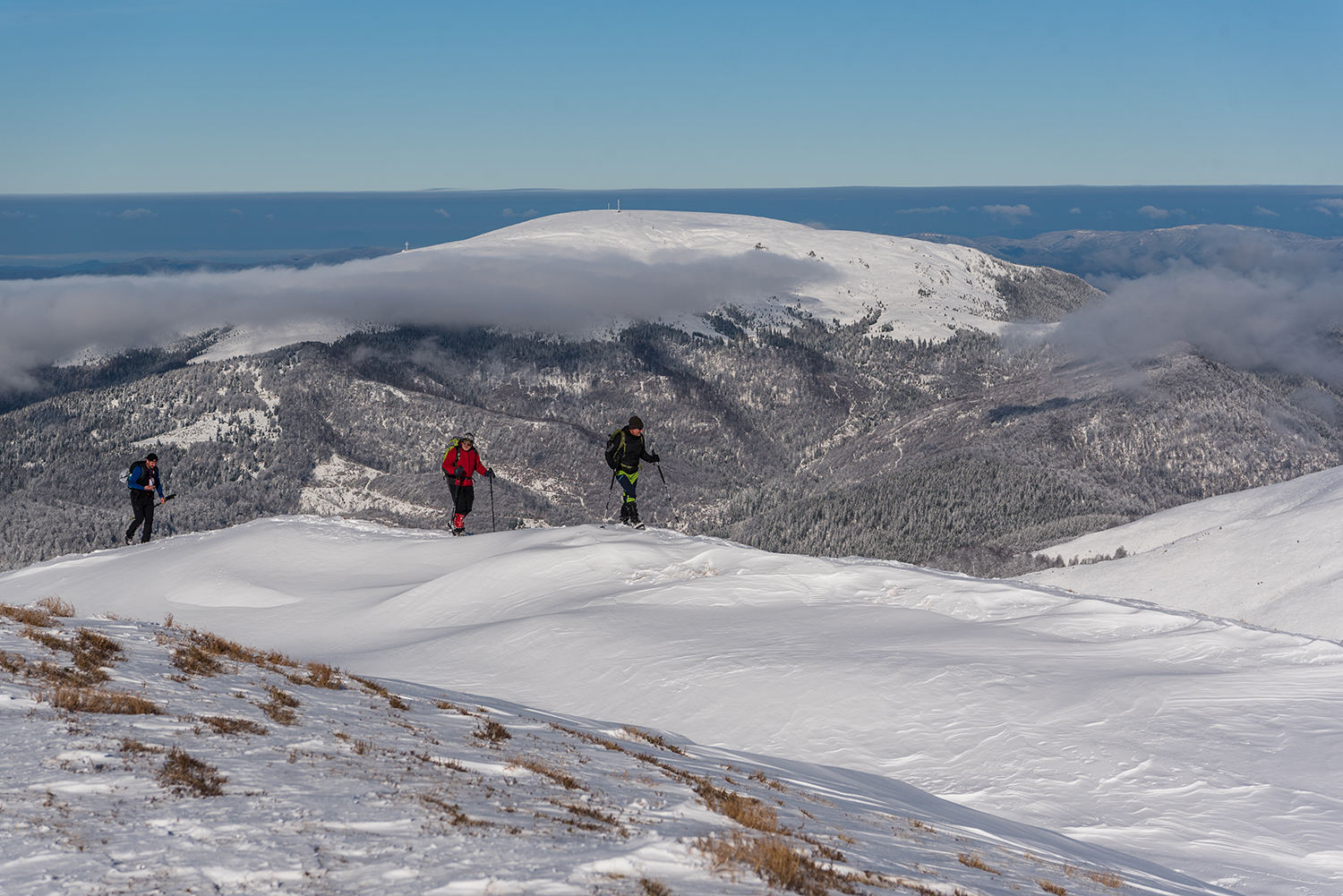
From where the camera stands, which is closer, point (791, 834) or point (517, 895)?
point (517, 895)

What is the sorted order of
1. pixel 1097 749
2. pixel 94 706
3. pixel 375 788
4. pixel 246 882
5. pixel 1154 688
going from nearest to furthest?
pixel 246 882
pixel 375 788
pixel 94 706
pixel 1097 749
pixel 1154 688

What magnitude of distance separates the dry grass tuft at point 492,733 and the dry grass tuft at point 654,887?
4817 millimetres

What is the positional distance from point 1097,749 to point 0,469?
806 ft

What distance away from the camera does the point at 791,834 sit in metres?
7.93

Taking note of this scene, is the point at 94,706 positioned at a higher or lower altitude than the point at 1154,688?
higher

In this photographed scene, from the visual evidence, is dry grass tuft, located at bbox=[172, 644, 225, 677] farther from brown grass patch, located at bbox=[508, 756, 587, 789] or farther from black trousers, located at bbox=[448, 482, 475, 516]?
black trousers, located at bbox=[448, 482, 475, 516]

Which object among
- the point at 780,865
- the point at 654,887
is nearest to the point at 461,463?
the point at 780,865

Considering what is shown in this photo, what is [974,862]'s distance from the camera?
27.6 ft

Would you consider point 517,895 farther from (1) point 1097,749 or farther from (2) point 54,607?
(2) point 54,607

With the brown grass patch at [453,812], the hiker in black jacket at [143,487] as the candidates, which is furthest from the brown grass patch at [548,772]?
the hiker in black jacket at [143,487]

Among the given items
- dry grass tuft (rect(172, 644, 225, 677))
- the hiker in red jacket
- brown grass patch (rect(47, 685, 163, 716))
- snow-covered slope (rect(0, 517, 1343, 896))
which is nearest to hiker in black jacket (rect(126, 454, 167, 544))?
snow-covered slope (rect(0, 517, 1343, 896))

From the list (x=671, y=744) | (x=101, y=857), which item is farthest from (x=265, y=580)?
(x=101, y=857)

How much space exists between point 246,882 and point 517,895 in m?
1.74

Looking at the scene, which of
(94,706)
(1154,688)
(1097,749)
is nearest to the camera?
(94,706)
